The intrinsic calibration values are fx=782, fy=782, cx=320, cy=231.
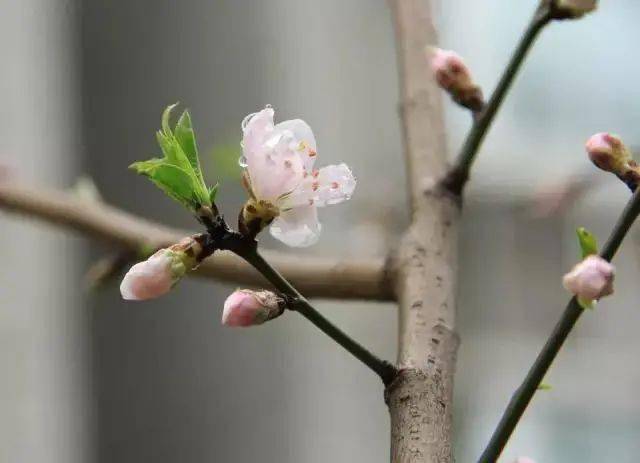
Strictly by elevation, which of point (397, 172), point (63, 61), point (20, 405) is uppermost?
point (63, 61)

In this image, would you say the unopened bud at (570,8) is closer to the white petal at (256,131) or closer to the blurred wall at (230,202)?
the white petal at (256,131)

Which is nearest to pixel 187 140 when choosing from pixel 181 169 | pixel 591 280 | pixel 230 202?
pixel 181 169

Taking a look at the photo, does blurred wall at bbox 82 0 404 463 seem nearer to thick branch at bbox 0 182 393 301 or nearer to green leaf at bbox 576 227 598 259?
thick branch at bbox 0 182 393 301

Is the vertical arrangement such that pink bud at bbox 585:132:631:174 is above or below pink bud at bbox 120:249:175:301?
above

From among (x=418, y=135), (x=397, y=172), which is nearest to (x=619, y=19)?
(x=397, y=172)

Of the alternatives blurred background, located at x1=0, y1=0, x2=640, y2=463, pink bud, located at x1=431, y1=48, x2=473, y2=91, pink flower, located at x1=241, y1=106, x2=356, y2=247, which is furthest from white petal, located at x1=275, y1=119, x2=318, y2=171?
blurred background, located at x1=0, y1=0, x2=640, y2=463

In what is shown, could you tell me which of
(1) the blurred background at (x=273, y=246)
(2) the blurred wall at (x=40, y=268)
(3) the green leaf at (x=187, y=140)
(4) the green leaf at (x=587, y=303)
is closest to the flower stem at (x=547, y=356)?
(4) the green leaf at (x=587, y=303)

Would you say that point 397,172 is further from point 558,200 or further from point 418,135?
point 418,135
